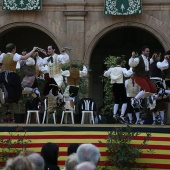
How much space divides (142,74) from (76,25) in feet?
25.7

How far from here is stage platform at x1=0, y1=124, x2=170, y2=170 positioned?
10.1 metres

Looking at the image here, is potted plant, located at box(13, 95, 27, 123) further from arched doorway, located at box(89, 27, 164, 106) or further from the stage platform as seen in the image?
the stage platform

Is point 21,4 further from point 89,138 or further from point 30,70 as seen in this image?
point 89,138

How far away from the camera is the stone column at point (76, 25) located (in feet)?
67.6

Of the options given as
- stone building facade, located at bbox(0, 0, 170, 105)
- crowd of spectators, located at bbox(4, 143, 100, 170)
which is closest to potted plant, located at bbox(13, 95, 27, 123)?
stone building facade, located at bbox(0, 0, 170, 105)

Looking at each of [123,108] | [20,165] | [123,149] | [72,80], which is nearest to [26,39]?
[72,80]

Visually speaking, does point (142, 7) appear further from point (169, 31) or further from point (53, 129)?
point (53, 129)

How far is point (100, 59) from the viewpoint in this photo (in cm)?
2488

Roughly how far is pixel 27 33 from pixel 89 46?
15.0 ft

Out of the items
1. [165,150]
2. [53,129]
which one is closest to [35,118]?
[53,129]

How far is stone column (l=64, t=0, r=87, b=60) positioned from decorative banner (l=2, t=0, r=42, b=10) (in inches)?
41.2

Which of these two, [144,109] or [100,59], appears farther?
[100,59]

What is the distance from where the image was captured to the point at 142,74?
523 inches

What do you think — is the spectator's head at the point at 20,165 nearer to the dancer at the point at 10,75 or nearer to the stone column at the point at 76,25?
the dancer at the point at 10,75
